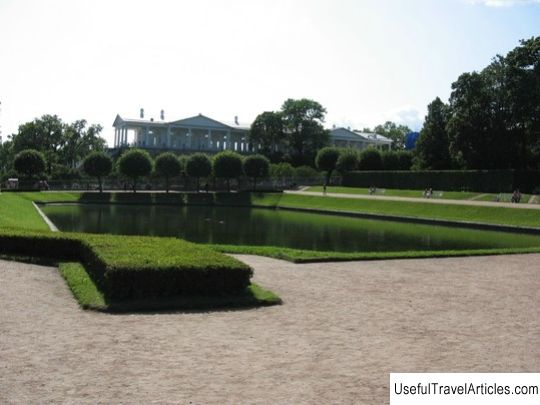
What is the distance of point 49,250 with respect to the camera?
1323 centimetres

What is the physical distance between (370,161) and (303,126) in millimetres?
23347

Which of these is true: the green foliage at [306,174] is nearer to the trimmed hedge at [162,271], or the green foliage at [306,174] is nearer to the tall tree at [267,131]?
the tall tree at [267,131]

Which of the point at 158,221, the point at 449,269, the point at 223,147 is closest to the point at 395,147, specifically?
the point at 223,147

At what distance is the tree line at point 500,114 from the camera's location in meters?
45.9

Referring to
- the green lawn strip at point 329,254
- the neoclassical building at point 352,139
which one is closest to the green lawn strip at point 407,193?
the green lawn strip at point 329,254

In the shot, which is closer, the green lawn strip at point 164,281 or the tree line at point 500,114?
the green lawn strip at point 164,281

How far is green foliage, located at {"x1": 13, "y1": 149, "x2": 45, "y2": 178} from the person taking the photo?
58.3 m

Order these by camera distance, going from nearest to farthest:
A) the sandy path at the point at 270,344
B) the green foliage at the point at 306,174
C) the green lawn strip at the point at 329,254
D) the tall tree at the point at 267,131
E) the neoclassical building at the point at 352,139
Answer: the sandy path at the point at 270,344, the green lawn strip at the point at 329,254, the green foliage at the point at 306,174, the tall tree at the point at 267,131, the neoclassical building at the point at 352,139

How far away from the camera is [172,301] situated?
8.88 meters

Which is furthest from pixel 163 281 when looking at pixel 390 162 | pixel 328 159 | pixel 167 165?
pixel 390 162

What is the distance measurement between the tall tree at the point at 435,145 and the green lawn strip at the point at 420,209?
17.0m

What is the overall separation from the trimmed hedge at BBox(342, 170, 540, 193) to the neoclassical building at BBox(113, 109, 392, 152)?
114 feet

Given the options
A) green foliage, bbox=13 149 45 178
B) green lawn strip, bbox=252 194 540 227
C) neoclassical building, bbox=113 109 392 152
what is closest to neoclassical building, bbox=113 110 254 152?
neoclassical building, bbox=113 109 392 152

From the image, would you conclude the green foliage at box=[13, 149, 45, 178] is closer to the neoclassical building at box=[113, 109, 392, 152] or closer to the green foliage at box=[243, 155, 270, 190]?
the green foliage at box=[243, 155, 270, 190]
